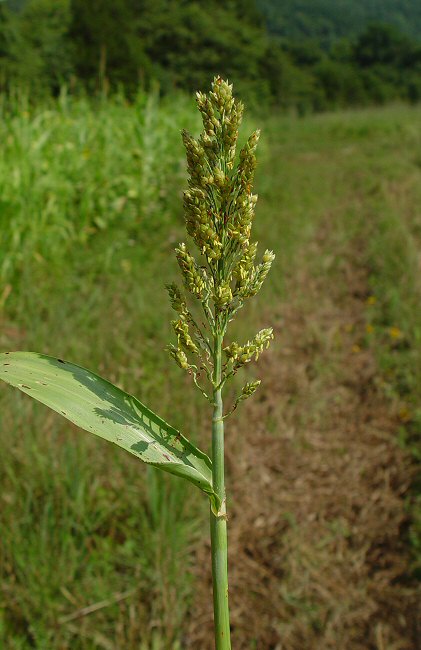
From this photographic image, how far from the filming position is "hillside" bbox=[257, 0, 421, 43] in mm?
67500

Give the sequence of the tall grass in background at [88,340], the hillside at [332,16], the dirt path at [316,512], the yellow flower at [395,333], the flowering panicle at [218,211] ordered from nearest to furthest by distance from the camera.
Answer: the flowering panicle at [218,211] → the tall grass in background at [88,340] → the dirt path at [316,512] → the yellow flower at [395,333] → the hillside at [332,16]

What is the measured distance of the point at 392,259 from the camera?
5.05 m

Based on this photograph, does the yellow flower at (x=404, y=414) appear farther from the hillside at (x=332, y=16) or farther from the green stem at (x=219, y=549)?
the hillside at (x=332, y=16)

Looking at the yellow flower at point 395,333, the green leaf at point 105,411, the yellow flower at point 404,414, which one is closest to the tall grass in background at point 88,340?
the yellow flower at point 404,414

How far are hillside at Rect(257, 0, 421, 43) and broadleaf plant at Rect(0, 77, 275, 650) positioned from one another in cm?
6782

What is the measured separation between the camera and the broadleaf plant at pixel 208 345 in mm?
560

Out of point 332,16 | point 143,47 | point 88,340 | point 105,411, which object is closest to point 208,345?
point 105,411

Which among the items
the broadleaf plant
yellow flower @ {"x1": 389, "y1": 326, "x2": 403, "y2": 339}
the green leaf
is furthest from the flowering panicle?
yellow flower @ {"x1": 389, "y1": 326, "x2": 403, "y2": 339}

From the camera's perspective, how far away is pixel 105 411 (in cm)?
66

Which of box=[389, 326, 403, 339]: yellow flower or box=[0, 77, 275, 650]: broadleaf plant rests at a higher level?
box=[389, 326, 403, 339]: yellow flower

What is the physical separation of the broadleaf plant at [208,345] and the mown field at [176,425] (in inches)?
50.1

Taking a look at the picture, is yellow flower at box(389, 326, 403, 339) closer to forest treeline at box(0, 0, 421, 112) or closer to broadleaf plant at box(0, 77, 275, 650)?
broadleaf plant at box(0, 77, 275, 650)

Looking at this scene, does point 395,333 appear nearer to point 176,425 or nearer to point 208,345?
point 176,425

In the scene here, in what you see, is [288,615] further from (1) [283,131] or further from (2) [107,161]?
(1) [283,131]
